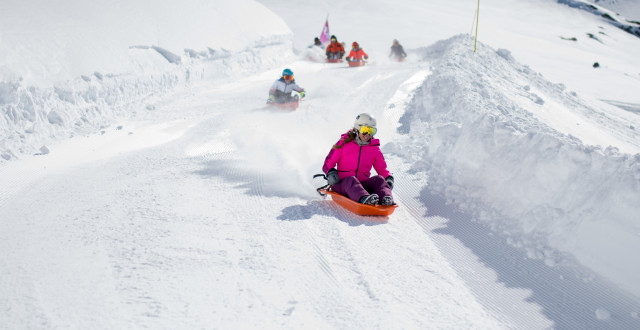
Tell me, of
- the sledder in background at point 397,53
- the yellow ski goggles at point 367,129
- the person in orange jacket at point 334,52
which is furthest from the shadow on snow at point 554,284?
the sledder in background at point 397,53

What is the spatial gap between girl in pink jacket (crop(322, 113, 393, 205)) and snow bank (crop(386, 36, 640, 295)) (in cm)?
94

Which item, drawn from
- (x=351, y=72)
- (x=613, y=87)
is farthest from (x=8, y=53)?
(x=613, y=87)

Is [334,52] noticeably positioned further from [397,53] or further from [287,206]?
[287,206]

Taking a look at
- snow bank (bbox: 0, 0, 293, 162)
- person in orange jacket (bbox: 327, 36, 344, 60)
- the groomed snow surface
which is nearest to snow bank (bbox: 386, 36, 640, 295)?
the groomed snow surface

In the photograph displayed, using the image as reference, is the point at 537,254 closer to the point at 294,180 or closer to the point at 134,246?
the point at 294,180

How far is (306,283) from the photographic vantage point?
11.6 ft

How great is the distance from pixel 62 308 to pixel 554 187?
4602 millimetres

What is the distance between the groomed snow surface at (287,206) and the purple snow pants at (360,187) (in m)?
0.25

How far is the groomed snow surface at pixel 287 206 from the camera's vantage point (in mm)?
3340

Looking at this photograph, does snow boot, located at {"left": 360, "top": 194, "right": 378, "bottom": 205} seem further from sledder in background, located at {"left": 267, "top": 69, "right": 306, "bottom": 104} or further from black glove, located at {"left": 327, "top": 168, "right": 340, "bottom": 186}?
sledder in background, located at {"left": 267, "top": 69, "right": 306, "bottom": 104}

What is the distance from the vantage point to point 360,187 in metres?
5.19

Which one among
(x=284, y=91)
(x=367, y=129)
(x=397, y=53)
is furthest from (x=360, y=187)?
(x=397, y=53)

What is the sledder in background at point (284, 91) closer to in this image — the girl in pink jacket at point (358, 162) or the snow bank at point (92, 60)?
the snow bank at point (92, 60)

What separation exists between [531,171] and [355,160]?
2.05 metres
